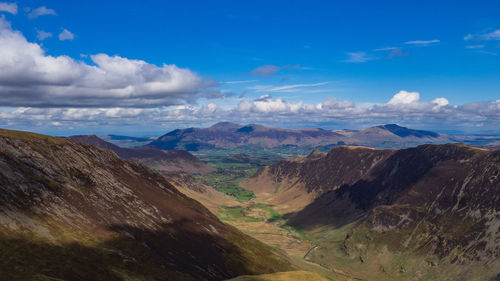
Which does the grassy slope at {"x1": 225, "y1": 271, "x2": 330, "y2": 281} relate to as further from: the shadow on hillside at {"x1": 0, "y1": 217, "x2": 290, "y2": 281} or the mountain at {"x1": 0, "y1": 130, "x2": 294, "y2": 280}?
the mountain at {"x1": 0, "y1": 130, "x2": 294, "y2": 280}

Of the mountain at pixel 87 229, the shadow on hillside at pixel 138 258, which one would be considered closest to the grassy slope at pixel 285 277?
the shadow on hillside at pixel 138 258

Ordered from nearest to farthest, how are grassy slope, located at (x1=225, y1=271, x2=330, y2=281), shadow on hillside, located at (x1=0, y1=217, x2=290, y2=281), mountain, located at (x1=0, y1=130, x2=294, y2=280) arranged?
shadow on hillside, located at (x1=0, y1=217, x2=290, y2=281) < mountain, located at (x1=0, y1=130, x2=294, y2=280) < grassy slope, located at (x1=225, y1=271, x2=330, y2=281)

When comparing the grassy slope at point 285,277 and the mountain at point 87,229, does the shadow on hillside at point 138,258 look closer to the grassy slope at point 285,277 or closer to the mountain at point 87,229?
the mountain at point 87,229

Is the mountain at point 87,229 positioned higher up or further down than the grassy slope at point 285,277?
higher up

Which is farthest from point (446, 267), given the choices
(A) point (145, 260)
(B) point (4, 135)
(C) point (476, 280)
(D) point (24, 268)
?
(B) point (4, 135)

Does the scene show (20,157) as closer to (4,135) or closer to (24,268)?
(4,135)

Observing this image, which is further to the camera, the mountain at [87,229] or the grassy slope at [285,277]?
the grassy slope at [285,277]

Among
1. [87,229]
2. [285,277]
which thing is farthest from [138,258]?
[285,277]

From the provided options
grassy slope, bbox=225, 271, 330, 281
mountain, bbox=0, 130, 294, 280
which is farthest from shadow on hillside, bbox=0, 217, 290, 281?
grassy slope, bbox=225, 271, 330, 281
